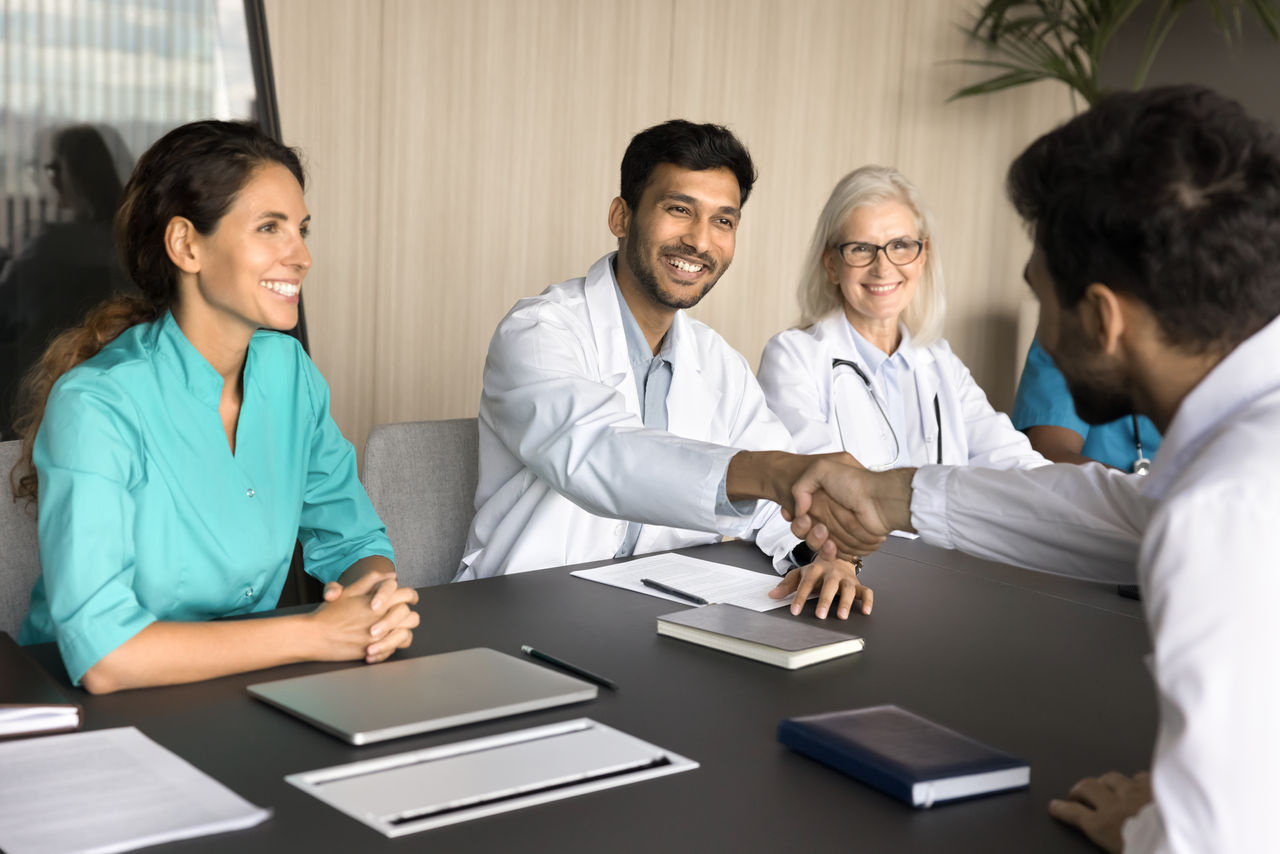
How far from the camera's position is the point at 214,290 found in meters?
1.90

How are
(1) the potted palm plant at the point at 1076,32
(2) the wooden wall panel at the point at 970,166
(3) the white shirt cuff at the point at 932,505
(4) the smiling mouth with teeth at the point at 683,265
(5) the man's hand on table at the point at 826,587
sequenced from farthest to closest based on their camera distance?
(2) the wooden wall panel at the point at 970,166
(1) the potted palm plant at the point at 1076,32
(4) the smiling mouth with teeth at the point at 683,265
(5) the man's hand on table at the point at 826,587
(3) the white shirt cuff at the point at 932,505

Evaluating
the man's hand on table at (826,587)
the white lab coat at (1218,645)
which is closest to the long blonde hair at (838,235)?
the man's hand on table at (826,587)

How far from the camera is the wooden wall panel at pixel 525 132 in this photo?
3656mm

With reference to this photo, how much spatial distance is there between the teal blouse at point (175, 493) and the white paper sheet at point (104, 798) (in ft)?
0.70

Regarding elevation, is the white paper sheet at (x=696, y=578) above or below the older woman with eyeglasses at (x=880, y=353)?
below

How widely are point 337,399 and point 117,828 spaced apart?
2808mm

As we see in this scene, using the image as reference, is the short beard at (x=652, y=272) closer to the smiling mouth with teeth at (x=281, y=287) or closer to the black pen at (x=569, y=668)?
the smiling mouth with teeth at (x=281, y=287)

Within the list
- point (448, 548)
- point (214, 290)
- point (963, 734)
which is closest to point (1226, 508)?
point (963, 734)

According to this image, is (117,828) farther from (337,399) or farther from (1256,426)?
(337,399)

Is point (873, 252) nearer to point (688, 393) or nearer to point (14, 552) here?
point (688, 393)

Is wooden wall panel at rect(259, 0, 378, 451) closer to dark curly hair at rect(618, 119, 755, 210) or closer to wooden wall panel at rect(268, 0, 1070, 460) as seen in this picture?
wooden wall panel at rect(268, 0, 1070, 460)

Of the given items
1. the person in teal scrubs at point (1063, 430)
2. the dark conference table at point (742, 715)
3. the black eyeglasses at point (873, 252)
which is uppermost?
the black eyeglasses at point (873, 252)

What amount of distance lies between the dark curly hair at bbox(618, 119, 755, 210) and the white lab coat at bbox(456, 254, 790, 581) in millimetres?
252

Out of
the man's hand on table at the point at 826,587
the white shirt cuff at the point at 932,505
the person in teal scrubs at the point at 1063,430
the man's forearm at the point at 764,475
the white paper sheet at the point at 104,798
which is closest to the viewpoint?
the white paper sheet at the point at 104,798
